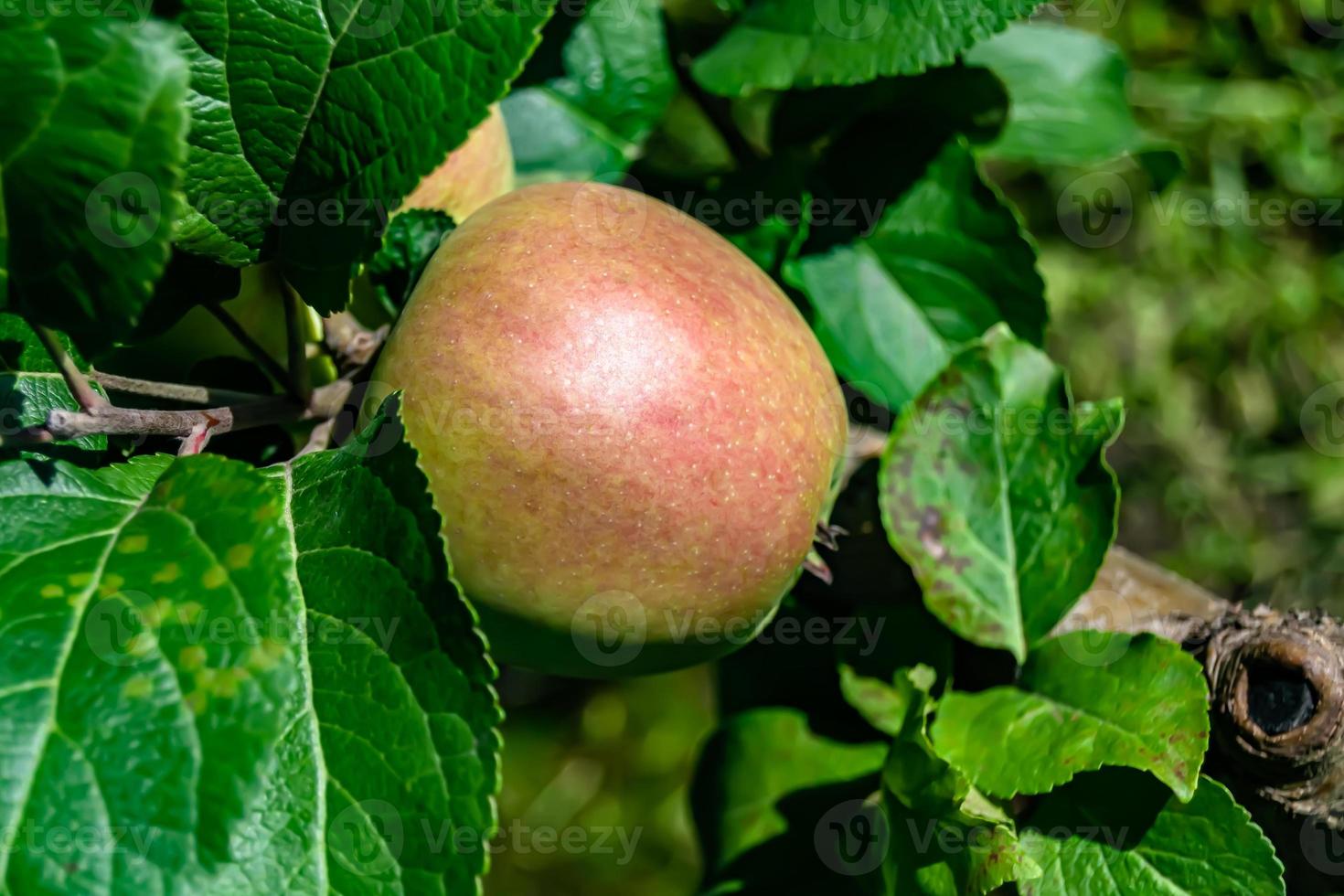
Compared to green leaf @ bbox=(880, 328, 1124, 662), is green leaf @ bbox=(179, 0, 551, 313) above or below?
above

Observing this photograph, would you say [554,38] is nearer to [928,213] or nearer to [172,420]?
[928,213]

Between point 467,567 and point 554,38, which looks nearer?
Result: point 467,567

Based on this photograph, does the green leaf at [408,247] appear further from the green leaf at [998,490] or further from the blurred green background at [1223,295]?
the blurred green background at [1223,295]


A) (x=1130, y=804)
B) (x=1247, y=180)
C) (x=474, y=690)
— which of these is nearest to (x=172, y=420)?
(x=474, y=690)

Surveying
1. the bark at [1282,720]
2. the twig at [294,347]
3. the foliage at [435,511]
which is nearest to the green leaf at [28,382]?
the foliage at [435,511]

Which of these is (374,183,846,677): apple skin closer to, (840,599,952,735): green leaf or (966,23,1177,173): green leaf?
(840,599,952,735): green leaf

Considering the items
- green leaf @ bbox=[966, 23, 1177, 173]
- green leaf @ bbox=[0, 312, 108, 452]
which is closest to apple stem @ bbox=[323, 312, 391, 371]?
green leaf @ bbox=[0, 312, 108, 452]
